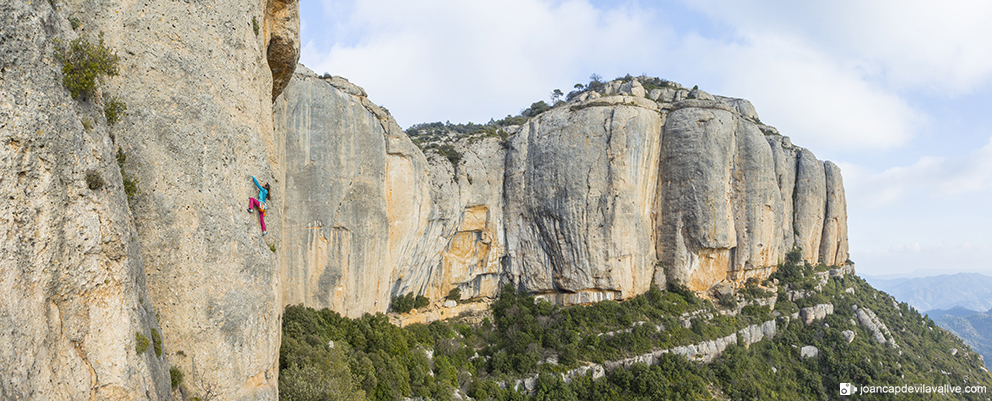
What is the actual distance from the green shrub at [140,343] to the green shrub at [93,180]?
2.36 metres

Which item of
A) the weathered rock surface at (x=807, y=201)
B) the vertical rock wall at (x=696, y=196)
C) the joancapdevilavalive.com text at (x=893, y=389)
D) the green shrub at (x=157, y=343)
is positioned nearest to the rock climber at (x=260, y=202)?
the green shrub at (x=157, y=343)

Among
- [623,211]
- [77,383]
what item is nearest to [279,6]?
[77,383]

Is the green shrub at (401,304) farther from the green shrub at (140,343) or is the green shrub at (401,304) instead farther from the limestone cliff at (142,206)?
the green shrub at (140,343)

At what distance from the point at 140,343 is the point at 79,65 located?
449cm

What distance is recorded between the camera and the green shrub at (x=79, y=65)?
261 inches

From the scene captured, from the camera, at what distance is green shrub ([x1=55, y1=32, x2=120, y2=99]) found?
664 centimetres

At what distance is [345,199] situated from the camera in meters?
22.5

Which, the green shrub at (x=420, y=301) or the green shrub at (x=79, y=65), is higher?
the green shrub at (x=79, y=65)

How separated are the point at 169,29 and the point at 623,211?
97.2 ft

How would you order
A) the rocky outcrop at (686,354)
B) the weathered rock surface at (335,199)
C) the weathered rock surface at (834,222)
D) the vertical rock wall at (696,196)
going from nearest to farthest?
the weathered rock surface at (335,199)
the rocky outcrop at (686,354)
the vertical rock wall at (696,196)
the weathered rock surface at (834,222)

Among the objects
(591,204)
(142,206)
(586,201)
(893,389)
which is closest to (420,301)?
(586,201)

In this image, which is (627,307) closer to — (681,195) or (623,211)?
(623,211)

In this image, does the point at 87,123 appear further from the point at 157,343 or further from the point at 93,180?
the point at 157,343

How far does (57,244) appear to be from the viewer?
6.00m
